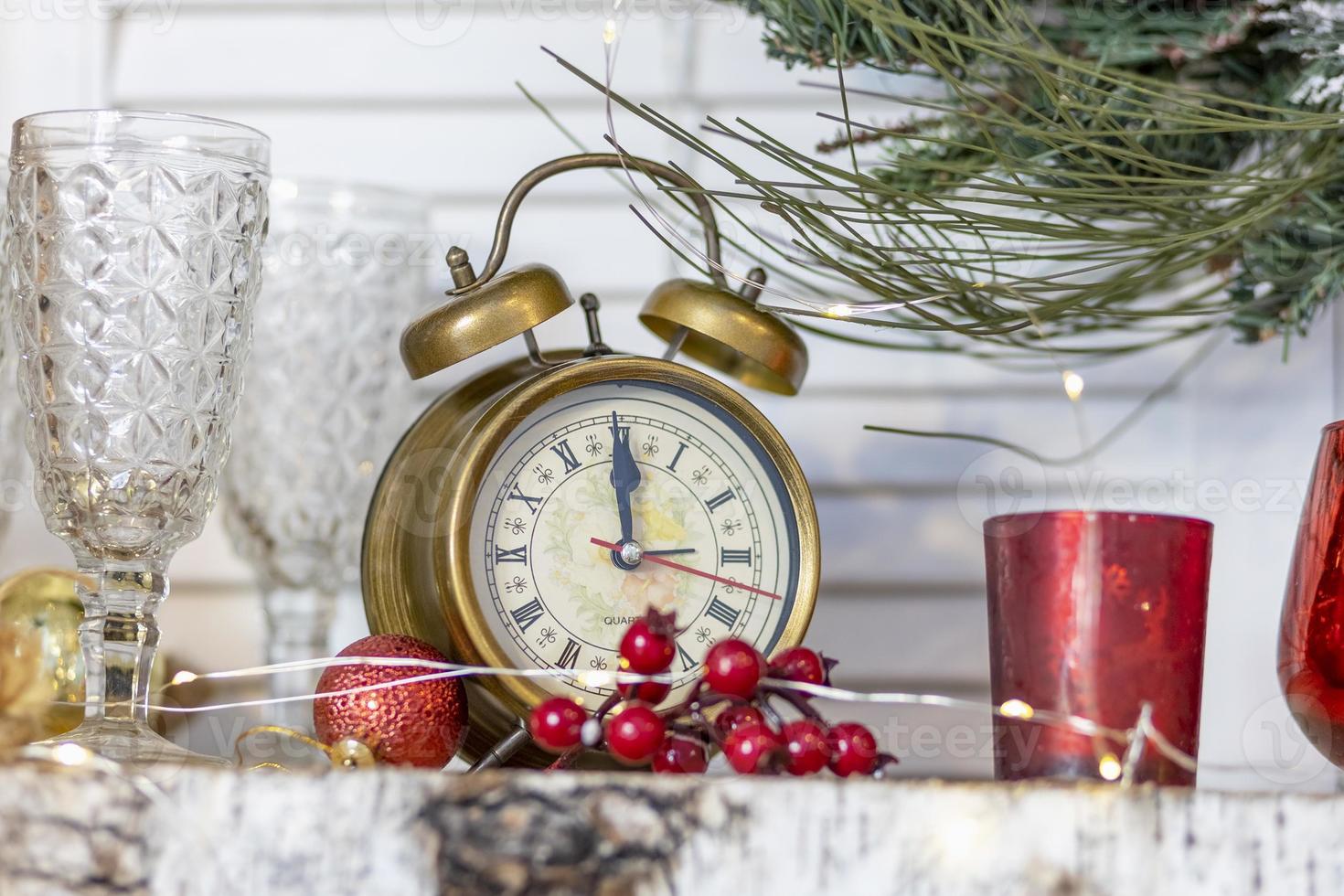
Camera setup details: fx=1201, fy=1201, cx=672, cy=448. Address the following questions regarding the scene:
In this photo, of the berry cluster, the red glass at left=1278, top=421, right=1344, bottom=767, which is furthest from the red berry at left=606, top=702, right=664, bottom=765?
the red glass at left=1278, top=421, right=1344, bottom=767

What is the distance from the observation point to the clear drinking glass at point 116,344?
747 millimetres

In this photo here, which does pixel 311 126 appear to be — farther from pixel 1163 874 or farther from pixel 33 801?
pixel 1163 874

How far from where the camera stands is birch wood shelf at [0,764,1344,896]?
21.0 inches

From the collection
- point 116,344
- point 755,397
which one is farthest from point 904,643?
point 116,344

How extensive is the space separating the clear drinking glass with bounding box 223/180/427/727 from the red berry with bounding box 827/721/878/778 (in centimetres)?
56

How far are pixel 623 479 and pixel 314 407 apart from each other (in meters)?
0.39

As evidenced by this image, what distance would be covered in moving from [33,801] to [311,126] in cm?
76

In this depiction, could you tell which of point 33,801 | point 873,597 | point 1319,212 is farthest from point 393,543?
point 1319,212

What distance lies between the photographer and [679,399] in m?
0.82

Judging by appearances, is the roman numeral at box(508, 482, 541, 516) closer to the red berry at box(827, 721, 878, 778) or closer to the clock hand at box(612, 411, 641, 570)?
the clock hand at box(612, 411, 641, 570)

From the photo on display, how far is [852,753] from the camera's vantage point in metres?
0.65

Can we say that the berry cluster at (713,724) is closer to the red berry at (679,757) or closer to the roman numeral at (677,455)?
the red berry at (679,757)

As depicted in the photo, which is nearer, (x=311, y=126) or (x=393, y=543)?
(x=393, y=543)

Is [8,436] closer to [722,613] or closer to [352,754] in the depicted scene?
[352,754]
